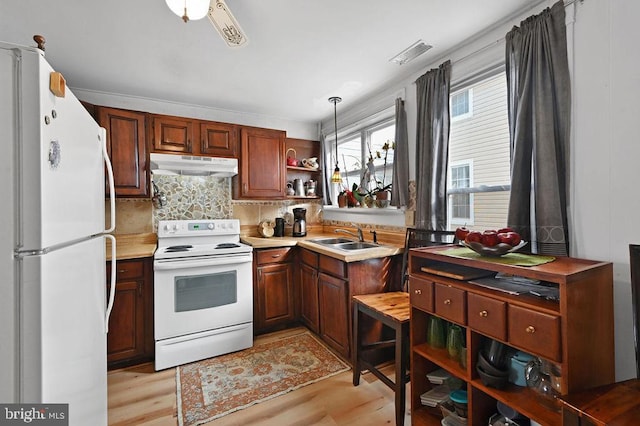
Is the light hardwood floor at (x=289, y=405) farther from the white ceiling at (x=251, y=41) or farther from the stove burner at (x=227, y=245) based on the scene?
the white ceiling at (x=251, y=41)

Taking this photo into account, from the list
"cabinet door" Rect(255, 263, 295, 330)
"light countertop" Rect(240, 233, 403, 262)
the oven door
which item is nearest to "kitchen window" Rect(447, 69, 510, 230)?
"light countertop" Rect(240, 233, 403, 262)

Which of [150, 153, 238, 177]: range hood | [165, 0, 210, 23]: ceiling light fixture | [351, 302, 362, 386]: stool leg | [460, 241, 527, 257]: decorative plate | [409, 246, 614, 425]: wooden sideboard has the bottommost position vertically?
[351, 302, 362, 386]: stool leg

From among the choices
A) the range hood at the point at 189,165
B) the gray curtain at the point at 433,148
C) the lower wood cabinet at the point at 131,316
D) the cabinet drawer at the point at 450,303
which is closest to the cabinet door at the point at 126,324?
the lower wood cabinet at the point at 131,316

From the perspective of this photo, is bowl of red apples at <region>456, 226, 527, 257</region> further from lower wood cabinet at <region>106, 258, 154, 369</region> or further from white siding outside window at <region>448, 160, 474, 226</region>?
lower wood cabinet at <region>106, 258, 154, 369</region>

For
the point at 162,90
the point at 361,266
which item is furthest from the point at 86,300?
Result: the point at 162,90

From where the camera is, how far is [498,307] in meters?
1.23

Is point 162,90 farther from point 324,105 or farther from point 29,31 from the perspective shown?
point 324,105

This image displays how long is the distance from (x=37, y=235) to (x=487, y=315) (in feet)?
5.40

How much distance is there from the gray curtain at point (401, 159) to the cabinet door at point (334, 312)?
3.06 feet

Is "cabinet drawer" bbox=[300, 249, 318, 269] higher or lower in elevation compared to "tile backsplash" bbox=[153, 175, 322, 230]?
lower

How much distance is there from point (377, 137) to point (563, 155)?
72.0 inches

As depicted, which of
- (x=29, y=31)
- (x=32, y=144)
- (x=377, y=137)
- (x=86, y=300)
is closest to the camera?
(x=32, y=144)

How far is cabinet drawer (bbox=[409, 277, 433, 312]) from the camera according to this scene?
5.15 ft

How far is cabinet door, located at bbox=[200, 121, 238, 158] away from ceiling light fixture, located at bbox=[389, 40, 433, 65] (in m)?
1.78
